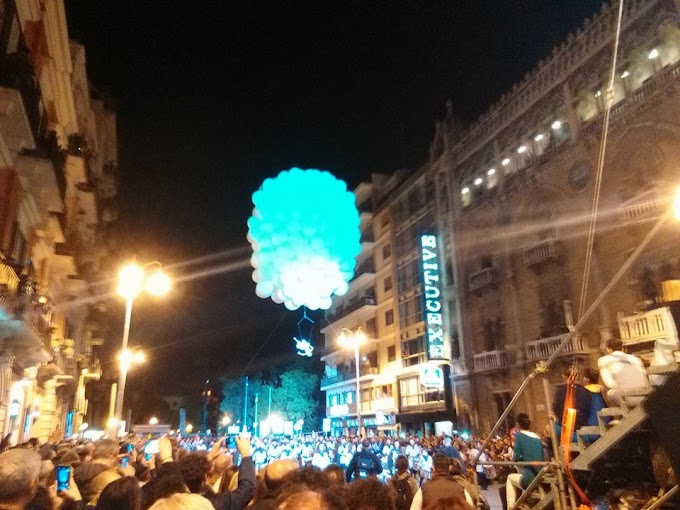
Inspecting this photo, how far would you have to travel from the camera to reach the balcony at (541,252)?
90.1ft

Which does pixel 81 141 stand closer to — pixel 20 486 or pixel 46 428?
pixel 46 428

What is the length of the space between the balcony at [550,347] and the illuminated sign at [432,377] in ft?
27.4

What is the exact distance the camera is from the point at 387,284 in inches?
1853

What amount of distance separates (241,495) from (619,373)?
647 centimetres

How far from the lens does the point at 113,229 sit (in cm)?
3462

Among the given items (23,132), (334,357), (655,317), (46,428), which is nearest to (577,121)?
(655,317)

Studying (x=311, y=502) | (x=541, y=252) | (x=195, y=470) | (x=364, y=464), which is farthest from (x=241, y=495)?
(x=541, y=252)

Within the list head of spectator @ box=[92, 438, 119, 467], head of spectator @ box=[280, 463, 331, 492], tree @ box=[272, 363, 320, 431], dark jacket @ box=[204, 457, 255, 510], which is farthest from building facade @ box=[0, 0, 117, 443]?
tree @ box=[272, 363, 320, 431]

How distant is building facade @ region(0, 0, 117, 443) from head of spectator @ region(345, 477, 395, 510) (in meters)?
11.1

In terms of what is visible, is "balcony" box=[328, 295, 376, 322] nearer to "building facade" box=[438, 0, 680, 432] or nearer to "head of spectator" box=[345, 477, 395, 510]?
"building facade" box=[438, 0, 680, 432]

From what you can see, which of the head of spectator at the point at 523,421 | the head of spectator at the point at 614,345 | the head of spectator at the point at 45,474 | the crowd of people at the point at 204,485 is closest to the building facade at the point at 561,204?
the head of spectator at the point at 523,421

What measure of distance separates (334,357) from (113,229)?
30323mm

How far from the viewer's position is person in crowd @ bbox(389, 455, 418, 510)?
7.88m

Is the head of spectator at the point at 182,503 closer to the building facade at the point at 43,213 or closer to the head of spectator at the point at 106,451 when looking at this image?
the head of spectator at the point at 106,451
